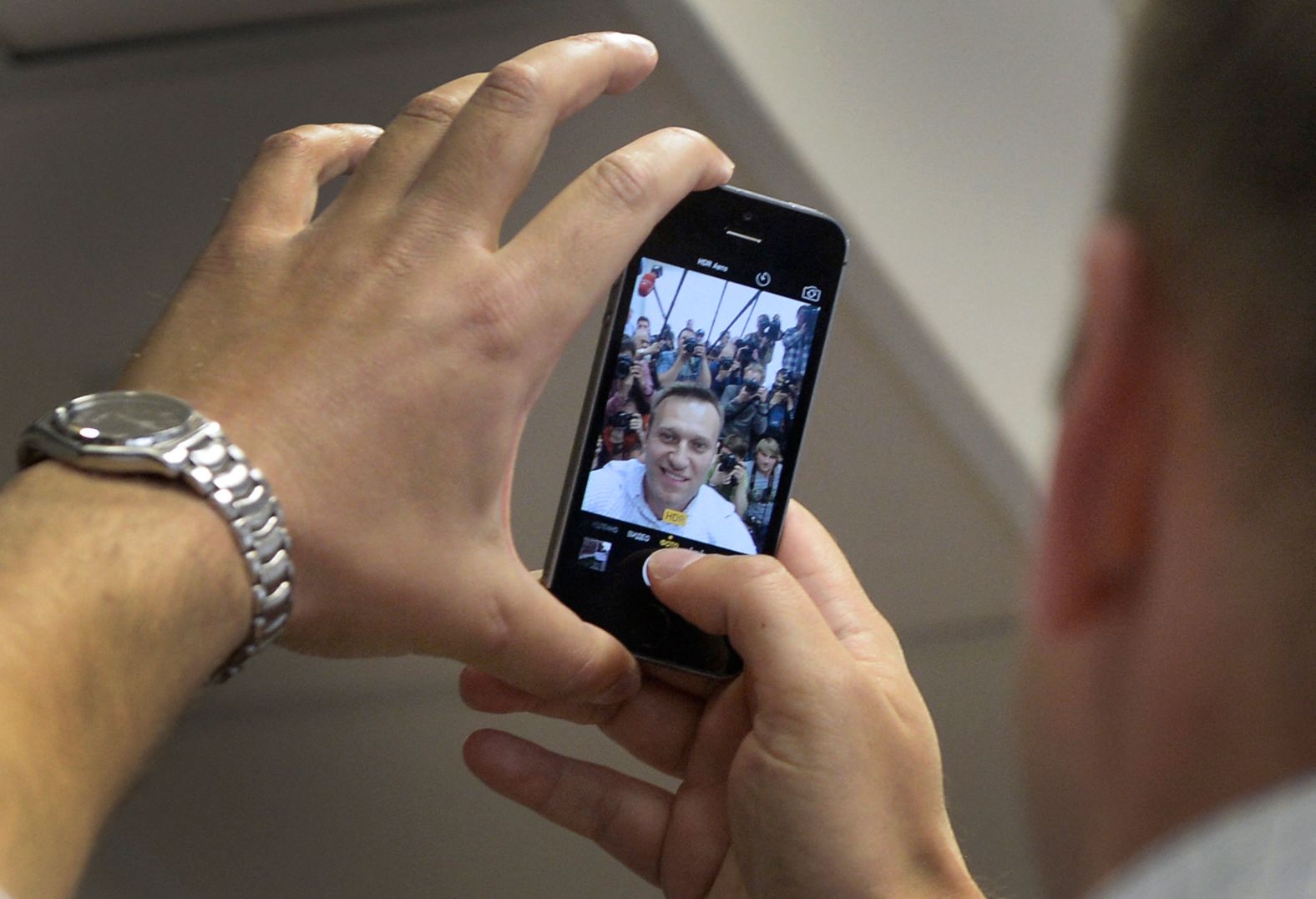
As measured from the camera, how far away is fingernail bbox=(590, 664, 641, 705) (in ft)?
1.86

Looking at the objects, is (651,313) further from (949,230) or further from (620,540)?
(949,230)

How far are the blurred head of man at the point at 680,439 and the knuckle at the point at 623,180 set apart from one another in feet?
0.38

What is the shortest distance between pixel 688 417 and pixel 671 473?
3 centimetres

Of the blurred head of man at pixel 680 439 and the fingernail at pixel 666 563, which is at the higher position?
the blurred head of man at pixel 680 439

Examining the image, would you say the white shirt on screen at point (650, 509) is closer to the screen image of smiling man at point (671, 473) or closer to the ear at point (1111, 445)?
the screen image of smiling man at point (671, 473)

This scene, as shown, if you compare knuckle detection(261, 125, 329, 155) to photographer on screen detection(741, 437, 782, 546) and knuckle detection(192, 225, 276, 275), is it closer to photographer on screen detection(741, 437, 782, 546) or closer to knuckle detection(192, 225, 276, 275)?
knuckle detection(192, 225, 276, 275)

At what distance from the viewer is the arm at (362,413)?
0.39 m

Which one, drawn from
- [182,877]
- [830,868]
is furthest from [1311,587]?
[182,877]

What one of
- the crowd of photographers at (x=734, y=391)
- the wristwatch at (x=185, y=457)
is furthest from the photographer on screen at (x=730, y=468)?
the wristwatch at (x=185, y=457)

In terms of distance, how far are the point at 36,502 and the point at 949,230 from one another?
0.51 metres

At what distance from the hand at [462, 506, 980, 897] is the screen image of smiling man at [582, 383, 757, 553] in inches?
1.1

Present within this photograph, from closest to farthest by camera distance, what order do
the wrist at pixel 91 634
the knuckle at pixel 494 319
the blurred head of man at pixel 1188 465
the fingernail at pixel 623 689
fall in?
the blurred head of man at pixel 1188 465 → the wrist at pixel 91 634 → the knuckle at pixel 494 319 → the fingernail at pixel 623 689

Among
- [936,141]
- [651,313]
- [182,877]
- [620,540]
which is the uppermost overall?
[936,141]

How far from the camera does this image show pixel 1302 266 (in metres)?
0.22
